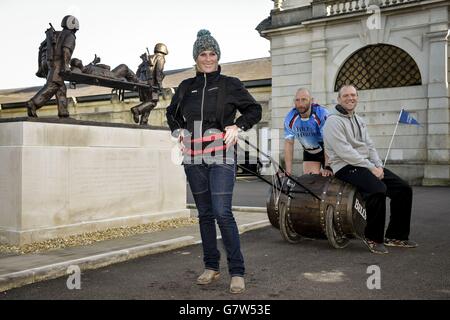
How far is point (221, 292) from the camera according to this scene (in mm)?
3424

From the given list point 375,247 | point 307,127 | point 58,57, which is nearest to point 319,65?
point 307,127

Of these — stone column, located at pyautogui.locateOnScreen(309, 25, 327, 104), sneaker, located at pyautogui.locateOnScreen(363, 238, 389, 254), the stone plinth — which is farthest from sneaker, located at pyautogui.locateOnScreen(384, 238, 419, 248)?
stone column, located at pyautogui.locateOnScreen(309, 25, 327, 104)

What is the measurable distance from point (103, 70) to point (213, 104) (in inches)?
149

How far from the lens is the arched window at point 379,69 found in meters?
16.5

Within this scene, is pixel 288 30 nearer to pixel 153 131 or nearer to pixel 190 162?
pixel 153 131

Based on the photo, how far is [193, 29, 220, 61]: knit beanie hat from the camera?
142 inches

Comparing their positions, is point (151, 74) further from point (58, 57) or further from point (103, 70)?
point (58, 57)

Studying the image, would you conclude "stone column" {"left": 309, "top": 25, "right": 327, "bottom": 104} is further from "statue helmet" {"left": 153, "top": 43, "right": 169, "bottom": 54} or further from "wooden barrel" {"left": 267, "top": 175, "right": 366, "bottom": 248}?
"wooden barrel" {"left": 267, "top": 175, "right": 366, "bottom": 248}

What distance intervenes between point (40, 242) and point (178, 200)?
8.53 feet

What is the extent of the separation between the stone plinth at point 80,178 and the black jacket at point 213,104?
2531 mm

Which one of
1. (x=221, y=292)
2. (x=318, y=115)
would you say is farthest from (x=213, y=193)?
(x=318, y=115)

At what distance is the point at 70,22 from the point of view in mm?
6148

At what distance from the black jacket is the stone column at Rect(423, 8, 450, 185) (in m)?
13.7
